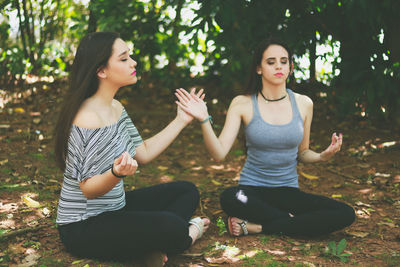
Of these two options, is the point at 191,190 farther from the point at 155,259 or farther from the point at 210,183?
the point at 210,183

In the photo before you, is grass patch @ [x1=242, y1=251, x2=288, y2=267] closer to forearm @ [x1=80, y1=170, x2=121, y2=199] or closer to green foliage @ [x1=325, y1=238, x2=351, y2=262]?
green foliage @ [x1=325, y1=238, x2=351, y2=262]

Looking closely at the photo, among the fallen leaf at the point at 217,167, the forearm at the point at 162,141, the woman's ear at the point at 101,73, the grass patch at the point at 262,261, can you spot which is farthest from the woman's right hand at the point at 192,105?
the fallen leaf at the point at 217,167

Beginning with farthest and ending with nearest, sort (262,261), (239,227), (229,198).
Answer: (229,198)
(239,227)
(262,261)

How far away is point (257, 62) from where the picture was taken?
3.60 meters

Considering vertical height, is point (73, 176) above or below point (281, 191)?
above

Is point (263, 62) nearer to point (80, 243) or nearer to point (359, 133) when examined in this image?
point (80, 243)

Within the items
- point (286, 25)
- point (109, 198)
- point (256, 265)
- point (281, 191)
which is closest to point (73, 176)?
point (109, 198)

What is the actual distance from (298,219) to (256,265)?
63 cm

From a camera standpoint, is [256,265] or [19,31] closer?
[256,265]

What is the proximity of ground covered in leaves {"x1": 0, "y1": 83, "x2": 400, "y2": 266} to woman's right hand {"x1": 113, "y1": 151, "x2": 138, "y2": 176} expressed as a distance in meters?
0.74

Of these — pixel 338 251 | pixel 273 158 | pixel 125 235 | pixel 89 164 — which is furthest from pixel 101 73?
pixel 338 251

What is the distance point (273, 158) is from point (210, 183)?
Answer: 1345 mm

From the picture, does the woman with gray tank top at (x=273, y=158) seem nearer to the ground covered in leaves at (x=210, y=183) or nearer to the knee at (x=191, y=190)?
the ground covered in leaves at (x=210, y=183)

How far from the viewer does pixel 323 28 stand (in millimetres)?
5512
